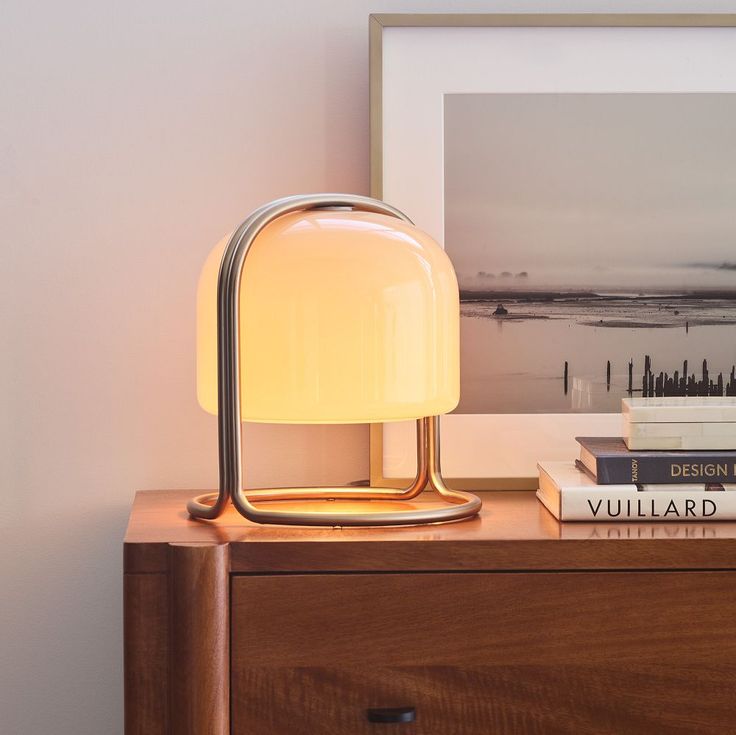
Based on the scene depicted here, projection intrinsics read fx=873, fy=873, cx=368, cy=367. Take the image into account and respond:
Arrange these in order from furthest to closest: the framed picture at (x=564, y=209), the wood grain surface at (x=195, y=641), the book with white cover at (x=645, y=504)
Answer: the framed picture at (x=564, y=209), the book with white cover at (x=645, y=504), the wood grain surface at (x=195, y=641)

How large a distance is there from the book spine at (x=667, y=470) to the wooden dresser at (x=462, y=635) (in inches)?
4.0

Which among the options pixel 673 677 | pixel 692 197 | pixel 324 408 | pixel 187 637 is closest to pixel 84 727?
pixel 187 637

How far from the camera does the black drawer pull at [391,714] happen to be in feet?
2.38

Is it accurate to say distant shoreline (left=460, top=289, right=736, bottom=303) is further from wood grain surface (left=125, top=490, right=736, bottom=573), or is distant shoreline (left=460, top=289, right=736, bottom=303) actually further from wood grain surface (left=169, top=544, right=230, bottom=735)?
wood grain surface (left=169, top=544, right=230, bottom=735)

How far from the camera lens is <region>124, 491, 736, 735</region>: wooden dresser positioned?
28.7 inches

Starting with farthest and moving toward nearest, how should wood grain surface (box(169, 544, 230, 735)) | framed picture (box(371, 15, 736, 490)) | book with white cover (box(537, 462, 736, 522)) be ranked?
1. framed picture (box(371, 15, 736, 490))
2. book with white cover (box(537, 462, 736, 522))
3. wood grain surface (box(169, 544, 230, 735))

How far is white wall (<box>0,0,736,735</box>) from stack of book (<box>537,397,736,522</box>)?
17.7 inches

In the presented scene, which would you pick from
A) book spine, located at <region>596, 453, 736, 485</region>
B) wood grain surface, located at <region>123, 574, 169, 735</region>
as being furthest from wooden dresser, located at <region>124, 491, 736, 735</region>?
book spine, located at <region>596, 453, 736, 485</region>

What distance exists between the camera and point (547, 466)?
37.7 inches

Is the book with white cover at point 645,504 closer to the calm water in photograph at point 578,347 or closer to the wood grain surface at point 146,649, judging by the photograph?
the calm water in photograph at point 578,347

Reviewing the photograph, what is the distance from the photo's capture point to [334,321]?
771 mm

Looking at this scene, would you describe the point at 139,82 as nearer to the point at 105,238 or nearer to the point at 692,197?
the point at 105,238

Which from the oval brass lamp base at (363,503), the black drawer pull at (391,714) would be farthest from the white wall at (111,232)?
the black drawer pull at (391,714)

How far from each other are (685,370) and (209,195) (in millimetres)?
625
